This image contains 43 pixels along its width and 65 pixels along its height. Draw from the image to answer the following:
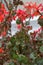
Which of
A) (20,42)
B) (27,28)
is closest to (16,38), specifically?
(20,42)

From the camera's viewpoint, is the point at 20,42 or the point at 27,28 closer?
the point at 20,42

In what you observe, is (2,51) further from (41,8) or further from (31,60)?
(41,8)

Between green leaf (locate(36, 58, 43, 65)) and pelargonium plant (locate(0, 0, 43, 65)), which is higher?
pelargonium plant (locate(0, 0, 43, 65))

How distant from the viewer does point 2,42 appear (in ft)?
4.66

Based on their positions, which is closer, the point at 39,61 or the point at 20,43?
the point at 39,61

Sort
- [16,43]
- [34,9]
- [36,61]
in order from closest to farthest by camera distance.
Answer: [36,61] → [16,43] → [34,9]

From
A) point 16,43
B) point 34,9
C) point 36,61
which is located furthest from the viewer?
point 34,9

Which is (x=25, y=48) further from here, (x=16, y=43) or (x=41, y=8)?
(x=41, y=8)

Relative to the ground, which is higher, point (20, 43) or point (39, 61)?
point (20, 43)

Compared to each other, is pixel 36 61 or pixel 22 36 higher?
pixel 22 36

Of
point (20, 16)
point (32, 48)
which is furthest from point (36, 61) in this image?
point (20, 16)

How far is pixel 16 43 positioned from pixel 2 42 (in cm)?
18

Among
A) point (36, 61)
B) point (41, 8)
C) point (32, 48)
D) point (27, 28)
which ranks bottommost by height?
point (36, 61)

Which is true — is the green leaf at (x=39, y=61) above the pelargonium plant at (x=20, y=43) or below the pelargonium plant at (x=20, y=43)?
below
